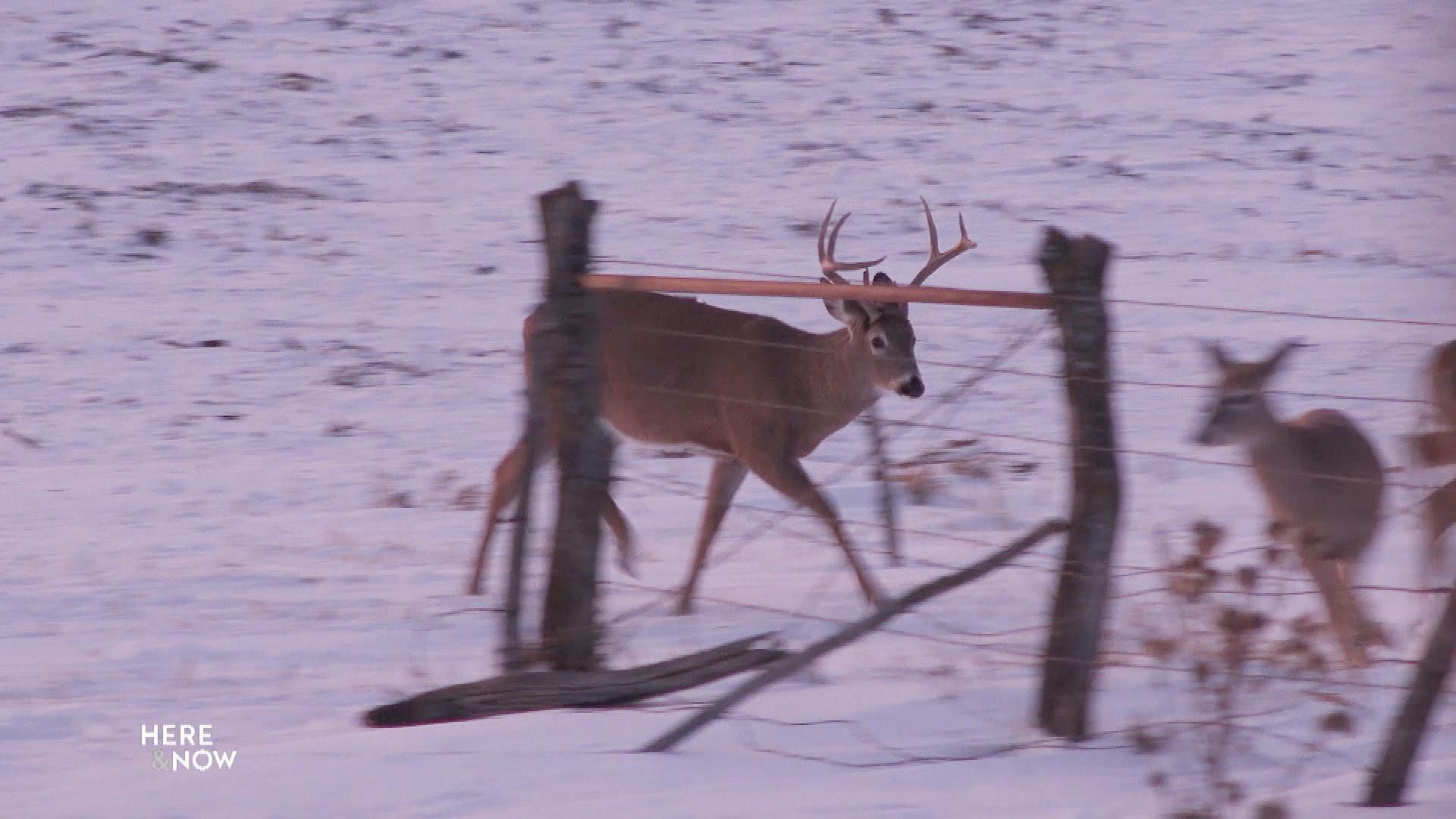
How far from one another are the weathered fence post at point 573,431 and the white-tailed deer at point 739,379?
6.46ft

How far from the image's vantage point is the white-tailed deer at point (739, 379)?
787cm

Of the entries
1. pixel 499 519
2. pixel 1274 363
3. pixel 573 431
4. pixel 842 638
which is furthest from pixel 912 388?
pixel 842 638

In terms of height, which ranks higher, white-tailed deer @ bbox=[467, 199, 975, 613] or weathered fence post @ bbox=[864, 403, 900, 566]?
white-tailed deer @ bbox=[467, 199, 975, 613]

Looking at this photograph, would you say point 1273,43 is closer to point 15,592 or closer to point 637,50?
point 637,50

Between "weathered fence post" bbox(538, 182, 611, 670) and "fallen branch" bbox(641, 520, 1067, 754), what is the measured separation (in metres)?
0.79

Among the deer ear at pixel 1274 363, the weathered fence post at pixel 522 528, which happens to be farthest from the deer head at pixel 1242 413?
the weathered fence post at pixel 522 528

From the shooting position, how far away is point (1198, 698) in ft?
15.9

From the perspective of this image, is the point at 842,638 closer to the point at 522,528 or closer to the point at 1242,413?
the point at 522,528

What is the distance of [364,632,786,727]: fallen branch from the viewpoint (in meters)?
5.42

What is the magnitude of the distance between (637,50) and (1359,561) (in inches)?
570

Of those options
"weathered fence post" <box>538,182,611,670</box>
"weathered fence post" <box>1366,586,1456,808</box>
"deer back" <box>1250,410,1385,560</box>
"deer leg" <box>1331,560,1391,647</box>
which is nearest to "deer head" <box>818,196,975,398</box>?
"deer back" <box>1250,410,1385,560</box>

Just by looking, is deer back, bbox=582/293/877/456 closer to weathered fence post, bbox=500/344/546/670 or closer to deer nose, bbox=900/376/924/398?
deer nose, bbox=900/376/924/398

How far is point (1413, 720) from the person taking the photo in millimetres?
4379

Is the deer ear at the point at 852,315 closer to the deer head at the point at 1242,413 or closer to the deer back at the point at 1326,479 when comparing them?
the deer head at the point at 1242,413
